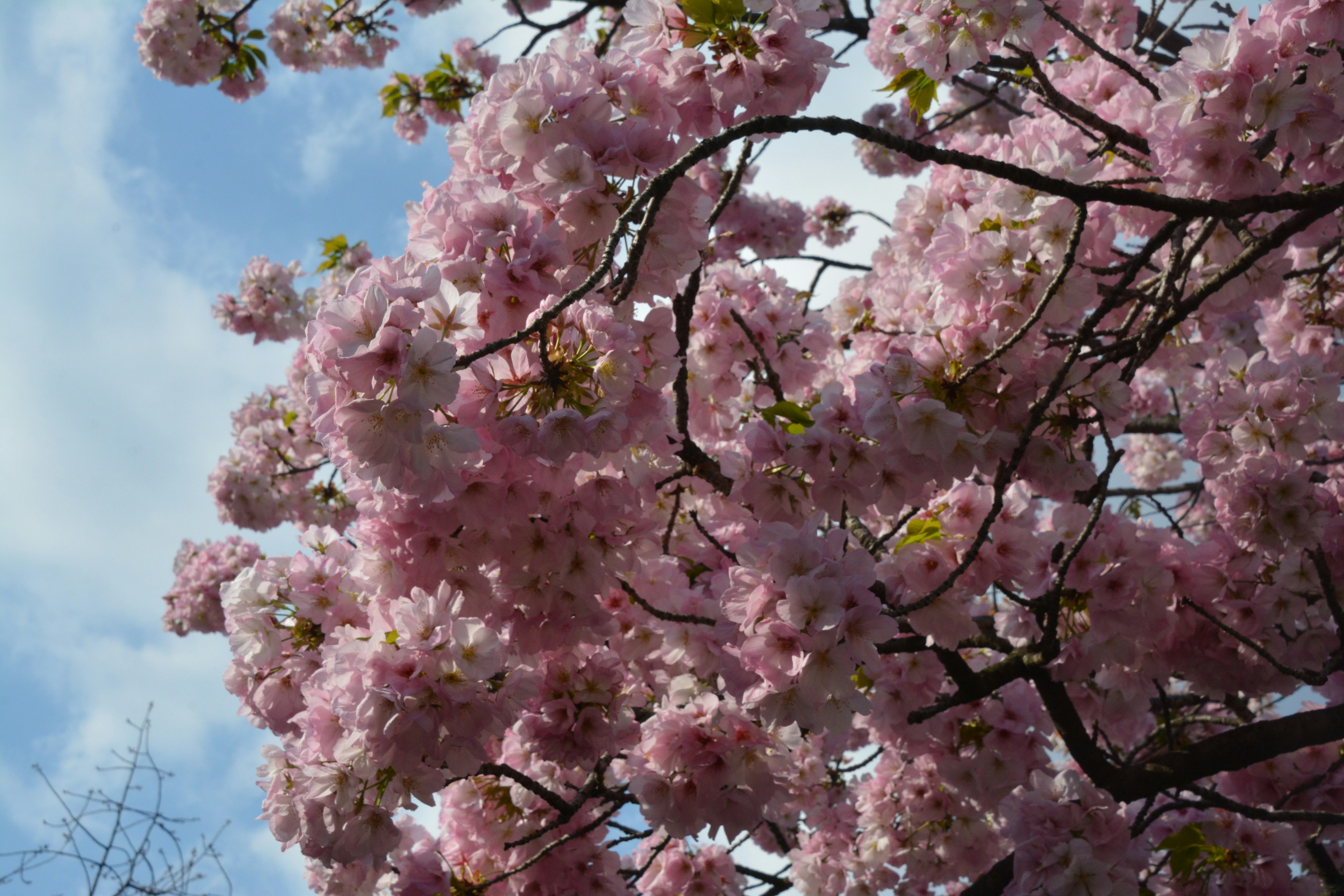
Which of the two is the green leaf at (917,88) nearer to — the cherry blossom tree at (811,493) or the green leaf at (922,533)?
the cherry blossom tree at (811,493)

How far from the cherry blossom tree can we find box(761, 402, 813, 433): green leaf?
0.07 metres

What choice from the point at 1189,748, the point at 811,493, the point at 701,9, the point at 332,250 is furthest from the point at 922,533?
the point at 332,250

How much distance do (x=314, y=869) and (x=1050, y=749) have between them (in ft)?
9.91

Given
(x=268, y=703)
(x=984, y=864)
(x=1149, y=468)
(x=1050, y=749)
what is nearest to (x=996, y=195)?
(x=1050, y=749)

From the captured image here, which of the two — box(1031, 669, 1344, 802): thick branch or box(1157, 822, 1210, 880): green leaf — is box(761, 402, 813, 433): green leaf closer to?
box(1031, 669, 1344, 802): thick branch

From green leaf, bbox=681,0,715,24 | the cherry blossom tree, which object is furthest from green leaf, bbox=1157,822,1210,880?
green leaf, bbox=681,0,715,24

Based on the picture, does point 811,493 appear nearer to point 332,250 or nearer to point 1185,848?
point 1185,848

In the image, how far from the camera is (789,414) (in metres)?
2.28

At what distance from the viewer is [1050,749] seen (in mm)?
3379

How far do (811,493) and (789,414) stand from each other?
225 millimetres

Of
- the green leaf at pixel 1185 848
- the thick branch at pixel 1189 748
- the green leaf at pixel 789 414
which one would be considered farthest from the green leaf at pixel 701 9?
the green leaf at pixel 1185 848

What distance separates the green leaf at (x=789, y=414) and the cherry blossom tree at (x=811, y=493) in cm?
7

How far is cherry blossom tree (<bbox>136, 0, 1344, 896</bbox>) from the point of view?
5.70ft

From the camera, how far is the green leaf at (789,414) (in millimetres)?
2270
